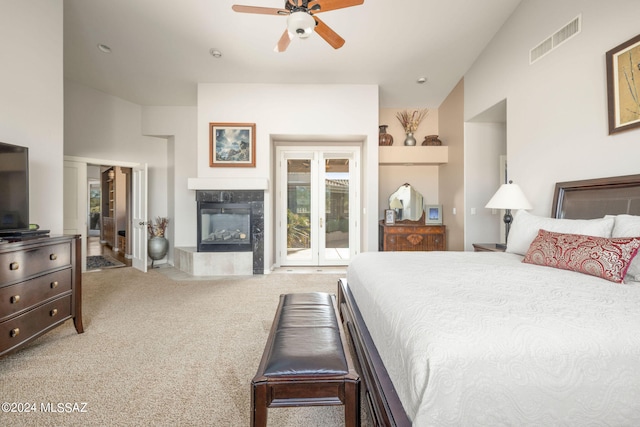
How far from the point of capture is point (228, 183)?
4.54 meters

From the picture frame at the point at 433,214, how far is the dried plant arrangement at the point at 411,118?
5.19 feet

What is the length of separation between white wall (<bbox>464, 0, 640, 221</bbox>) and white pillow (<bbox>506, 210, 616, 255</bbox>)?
0.61m

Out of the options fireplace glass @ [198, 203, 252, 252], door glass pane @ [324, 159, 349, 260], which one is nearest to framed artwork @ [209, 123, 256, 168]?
fireplace glass @ [198, 203, 252, 252]

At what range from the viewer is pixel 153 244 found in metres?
5.23

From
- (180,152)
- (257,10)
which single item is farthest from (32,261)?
(180,152)

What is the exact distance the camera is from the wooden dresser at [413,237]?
492 centimetres

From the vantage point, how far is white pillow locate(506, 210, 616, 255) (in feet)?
6.64

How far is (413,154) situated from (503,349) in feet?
15.1

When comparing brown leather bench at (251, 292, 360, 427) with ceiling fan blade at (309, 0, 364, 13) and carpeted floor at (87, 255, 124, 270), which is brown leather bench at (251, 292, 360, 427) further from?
carpeted floor at (87, 255, 124, 270)

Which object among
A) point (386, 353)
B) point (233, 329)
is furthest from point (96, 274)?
point (386, 353)

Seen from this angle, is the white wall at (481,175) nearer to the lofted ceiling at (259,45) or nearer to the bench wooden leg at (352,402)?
the lofted ceiling at (259,45)

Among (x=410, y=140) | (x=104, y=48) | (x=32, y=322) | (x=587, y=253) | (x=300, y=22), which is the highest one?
(x=104, y=48)

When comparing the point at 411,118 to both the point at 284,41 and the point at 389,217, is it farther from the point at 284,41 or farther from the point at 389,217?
the point at 284,41

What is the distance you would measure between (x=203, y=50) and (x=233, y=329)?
3.75 m
